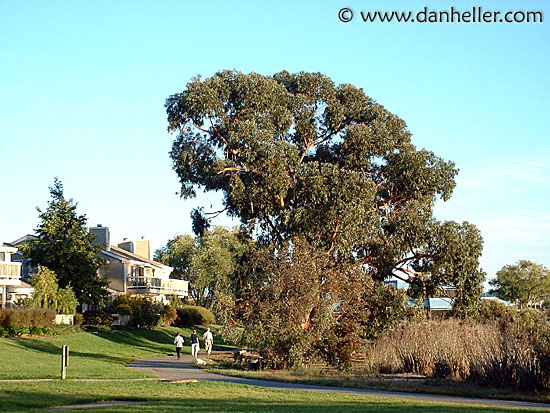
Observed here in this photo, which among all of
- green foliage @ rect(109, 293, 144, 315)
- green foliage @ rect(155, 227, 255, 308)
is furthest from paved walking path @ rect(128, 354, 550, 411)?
green foliage @ rect(155, 227, 255, 308)

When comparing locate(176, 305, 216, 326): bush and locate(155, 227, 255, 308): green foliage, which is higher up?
locate(155, 227, 255, 308): green foliage

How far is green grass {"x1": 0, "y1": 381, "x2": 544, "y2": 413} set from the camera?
15.1 meters

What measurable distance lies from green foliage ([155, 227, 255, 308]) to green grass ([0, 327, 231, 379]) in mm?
25902

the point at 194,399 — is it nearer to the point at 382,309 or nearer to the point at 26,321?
the point at 382,309

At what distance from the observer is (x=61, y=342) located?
131ft

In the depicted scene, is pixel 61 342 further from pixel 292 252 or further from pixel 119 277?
pixel 119 277

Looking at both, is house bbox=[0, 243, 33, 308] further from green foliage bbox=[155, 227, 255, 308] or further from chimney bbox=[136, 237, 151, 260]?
chimney bbox=[136, 237, 151, 260]

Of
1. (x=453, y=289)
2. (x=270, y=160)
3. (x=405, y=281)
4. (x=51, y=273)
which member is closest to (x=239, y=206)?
(x=270, y=160)

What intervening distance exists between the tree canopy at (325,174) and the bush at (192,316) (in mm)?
27269

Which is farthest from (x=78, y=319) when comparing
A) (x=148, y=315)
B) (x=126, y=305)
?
(x=148, y=315)

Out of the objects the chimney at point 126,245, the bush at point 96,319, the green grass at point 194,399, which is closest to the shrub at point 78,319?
the bush at point 96,319

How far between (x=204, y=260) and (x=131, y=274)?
58.9 ft

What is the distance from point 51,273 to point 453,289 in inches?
1090

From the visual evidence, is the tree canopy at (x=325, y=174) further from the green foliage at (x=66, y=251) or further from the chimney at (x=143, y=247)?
the chimney at (x=143, y=247)
